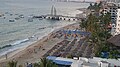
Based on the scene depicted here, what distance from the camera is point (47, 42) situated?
61.9 metres

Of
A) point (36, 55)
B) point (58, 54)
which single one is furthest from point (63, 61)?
point (36, 55)

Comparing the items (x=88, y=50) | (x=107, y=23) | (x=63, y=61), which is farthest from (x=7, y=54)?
(x=107, y=23)

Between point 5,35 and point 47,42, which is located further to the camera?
point 5,35

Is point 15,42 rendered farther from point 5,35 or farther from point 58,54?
point 58,54

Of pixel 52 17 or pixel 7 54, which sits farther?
pixel 52 17

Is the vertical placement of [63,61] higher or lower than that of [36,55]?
higher

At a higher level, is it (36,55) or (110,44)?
(110,44)

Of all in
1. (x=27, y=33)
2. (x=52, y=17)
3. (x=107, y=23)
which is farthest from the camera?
(x=52, y=17)

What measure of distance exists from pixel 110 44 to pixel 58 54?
32.0 ft

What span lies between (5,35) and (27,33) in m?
8.38

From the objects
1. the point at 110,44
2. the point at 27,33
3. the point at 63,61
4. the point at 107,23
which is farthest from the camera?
the point at 27,33

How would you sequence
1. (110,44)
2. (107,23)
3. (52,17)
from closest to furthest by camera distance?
(110,44)
(107,23)
(52,17)

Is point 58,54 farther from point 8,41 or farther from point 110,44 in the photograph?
point 8,41

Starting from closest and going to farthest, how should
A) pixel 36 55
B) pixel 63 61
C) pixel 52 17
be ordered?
pixel 63 61
pixel 36 55
pixel 52 17
